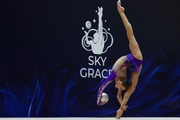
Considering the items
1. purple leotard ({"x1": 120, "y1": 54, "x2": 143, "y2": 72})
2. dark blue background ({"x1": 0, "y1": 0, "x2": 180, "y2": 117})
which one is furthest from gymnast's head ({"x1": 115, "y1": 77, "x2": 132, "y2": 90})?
dark blue background ({"x1": 0, "y1": 0, "x2": 180, "y2": 117})

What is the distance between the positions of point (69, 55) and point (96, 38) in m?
0.68

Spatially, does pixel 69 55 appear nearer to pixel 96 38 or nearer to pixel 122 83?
pixel 96 38

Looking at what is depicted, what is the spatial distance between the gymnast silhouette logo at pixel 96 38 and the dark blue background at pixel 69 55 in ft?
0.35

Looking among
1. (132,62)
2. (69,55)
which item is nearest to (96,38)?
(69,55)

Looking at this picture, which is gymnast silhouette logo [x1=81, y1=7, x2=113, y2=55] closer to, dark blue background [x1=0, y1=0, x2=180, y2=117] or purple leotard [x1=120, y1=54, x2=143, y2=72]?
dark blue background [x1=0, y1=0, x2=180, y2=117]

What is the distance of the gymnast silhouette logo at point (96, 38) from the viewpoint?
271 inches

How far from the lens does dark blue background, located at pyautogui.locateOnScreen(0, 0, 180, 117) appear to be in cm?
679

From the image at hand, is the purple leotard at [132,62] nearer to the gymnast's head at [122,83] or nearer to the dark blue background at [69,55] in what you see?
the gymnast's head at [122,83]

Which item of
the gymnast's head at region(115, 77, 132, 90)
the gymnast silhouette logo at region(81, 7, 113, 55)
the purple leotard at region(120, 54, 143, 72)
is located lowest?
the gymnast's head at region(115, 77, 132, 90)

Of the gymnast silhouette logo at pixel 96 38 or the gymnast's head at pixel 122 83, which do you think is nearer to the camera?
the gymnast's head at pixel 122 83

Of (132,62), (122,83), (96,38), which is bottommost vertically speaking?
(122,83)

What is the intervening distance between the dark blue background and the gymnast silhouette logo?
106 mm

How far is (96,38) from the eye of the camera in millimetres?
6895

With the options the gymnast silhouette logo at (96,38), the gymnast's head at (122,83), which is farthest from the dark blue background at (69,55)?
the gymnast's head at (122,83)
